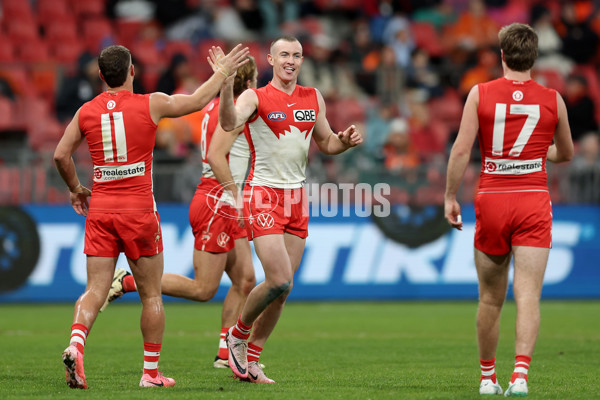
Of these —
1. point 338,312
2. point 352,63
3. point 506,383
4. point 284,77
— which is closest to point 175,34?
point 352,63

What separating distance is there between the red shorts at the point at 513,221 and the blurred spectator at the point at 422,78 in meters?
13.1

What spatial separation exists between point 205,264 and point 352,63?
11.8m

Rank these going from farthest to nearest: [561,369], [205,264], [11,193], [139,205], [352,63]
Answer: [352,63] → [11,193] → [205,264] → [561,369] → [139,205]

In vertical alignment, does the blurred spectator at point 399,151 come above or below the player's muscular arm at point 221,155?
below

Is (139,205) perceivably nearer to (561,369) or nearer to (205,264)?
(205,264)

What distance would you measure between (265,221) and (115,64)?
168 cm

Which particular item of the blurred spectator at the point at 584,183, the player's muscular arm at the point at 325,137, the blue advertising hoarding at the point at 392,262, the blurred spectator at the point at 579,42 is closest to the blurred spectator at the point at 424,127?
the blue advertising hoarding at the point at 392,262

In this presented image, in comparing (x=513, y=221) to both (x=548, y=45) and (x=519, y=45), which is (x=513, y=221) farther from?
(x=548, y=45)

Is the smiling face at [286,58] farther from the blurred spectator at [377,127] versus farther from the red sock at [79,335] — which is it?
the blurred spectator at [377,127]

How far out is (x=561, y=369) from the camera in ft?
27.6

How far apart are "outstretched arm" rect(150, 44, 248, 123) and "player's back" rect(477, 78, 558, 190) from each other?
6.23 feet

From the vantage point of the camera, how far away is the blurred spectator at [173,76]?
17492mm

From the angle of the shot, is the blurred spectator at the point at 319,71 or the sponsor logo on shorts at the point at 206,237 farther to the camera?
the blurred spectator at the point at 319,71

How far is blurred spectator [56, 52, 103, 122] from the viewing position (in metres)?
17.4
